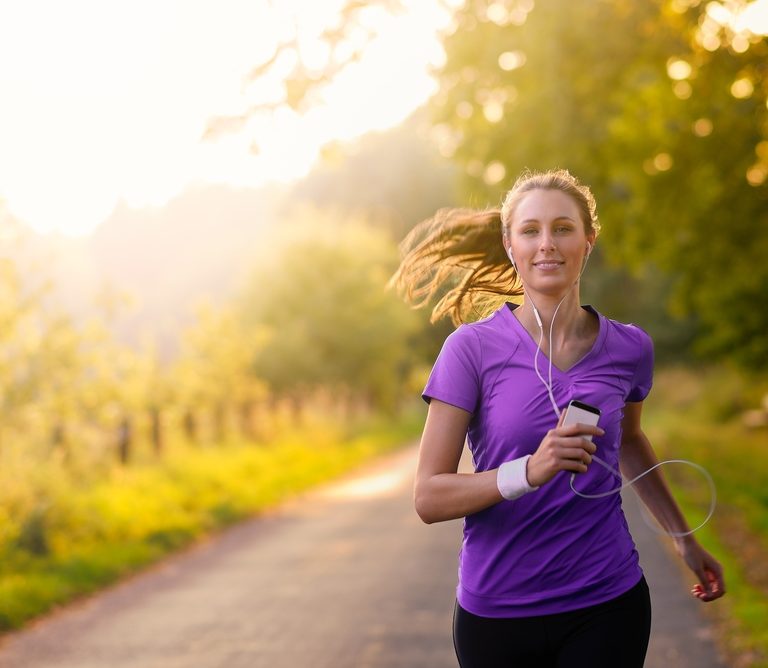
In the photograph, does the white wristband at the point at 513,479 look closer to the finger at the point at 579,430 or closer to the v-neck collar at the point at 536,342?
the finger at the point at 579,430

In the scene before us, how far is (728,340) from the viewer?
80.7ft

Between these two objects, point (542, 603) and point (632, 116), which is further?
point (632, 116)

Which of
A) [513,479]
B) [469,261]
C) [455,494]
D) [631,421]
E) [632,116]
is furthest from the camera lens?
[632,116]

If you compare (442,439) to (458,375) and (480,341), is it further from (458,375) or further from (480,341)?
(480,341)

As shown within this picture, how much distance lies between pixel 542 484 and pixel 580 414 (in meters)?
0.20

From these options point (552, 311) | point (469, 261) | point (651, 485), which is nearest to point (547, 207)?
point (552, 311)

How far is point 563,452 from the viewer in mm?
2838

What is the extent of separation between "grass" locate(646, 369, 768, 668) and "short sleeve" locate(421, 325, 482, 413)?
4.83m

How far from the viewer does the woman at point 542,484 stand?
3127 millimetres

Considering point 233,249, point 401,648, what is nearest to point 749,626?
point 401,648

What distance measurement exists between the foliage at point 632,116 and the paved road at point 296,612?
4103 mm

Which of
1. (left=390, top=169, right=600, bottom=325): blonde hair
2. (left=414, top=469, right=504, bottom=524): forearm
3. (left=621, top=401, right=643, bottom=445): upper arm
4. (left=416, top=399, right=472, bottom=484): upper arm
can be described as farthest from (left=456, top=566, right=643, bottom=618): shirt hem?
(left=390, top=169, right=600, bottom=325): blonde hair

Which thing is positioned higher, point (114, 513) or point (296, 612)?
point (296, 612)

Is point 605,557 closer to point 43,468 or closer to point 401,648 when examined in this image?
point 401,648
